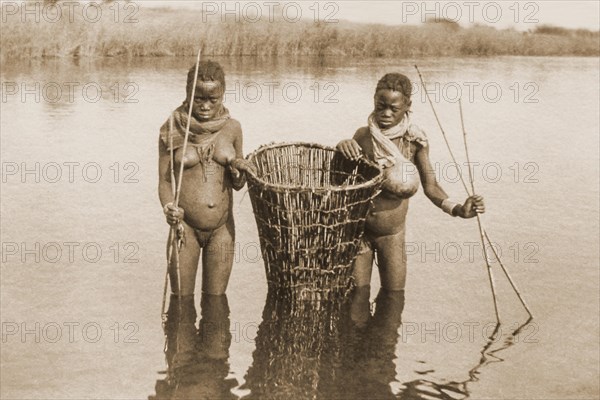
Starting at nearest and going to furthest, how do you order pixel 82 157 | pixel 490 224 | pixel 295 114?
pixel 490 224 < pixel 82 157 < pixel 295 114

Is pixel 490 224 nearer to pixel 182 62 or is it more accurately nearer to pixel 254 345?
pixel 254 345

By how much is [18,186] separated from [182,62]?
9.88m

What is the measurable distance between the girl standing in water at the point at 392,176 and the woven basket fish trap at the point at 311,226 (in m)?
0.14

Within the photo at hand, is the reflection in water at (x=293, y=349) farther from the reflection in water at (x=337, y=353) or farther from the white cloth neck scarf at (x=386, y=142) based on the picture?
the white cloth neck scarf at (x=386, y=142)

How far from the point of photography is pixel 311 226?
489cm

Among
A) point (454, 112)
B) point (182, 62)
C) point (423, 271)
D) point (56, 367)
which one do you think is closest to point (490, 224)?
point (423, 271)

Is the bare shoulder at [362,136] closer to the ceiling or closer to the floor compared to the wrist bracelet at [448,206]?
closer to the ceiling

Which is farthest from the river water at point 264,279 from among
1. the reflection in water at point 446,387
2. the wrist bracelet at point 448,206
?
the wrist bracelet at point 448,206

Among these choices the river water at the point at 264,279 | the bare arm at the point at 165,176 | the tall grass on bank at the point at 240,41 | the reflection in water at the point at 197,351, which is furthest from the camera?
the tall grass on bank at the point at 240,41

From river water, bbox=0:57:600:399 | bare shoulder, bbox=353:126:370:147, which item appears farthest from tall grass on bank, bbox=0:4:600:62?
bare shoulder, bbox=353:126:370:147

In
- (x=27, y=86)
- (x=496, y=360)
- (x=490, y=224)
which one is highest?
(x=27, y=86)

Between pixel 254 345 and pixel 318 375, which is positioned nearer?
pixel 318 375

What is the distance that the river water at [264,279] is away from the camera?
438 centimetres

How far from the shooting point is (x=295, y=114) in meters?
11.8
